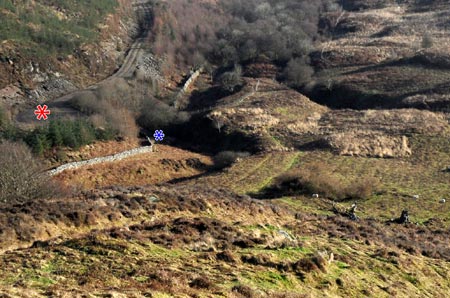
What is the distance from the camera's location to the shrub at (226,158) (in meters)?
51.8

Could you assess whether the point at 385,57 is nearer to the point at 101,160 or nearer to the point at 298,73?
the point at 298,73

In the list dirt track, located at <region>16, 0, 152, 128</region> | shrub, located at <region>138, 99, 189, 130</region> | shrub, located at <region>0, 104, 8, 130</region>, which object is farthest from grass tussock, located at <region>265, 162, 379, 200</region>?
dirt track, located at <region>16, 0, 152, 128</region>

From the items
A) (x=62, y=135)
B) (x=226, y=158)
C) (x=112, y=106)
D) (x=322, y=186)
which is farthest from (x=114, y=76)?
(x=322, y=186)

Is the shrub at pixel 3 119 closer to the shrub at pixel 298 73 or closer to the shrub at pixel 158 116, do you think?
the shrub at pixel 158 116

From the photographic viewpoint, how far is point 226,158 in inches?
2056

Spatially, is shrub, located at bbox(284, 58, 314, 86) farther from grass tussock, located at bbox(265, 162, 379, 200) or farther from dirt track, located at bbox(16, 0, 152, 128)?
grass tussock, located at bbox(265, 162, 379, 200)

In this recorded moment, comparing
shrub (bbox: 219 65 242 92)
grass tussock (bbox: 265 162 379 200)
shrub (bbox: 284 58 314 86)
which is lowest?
grass tussock (bbox: 265 162 379 200)

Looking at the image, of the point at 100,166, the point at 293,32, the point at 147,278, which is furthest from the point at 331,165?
the point at 293,32

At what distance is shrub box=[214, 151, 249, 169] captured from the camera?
51.8m

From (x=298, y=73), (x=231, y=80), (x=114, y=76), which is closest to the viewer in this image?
(x=231, y=80)

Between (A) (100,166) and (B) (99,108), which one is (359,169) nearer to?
(A) (100,166)

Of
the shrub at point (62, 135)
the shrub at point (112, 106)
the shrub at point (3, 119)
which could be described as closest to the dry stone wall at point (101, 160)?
the shrub at point (62, 135)

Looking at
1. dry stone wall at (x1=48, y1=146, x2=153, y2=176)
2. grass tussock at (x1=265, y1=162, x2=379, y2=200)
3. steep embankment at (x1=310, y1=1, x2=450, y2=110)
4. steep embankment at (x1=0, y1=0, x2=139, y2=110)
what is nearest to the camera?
grass tussock at (x1=265, y1=162, x2=379, y2=200)

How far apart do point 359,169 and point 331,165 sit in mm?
2679
